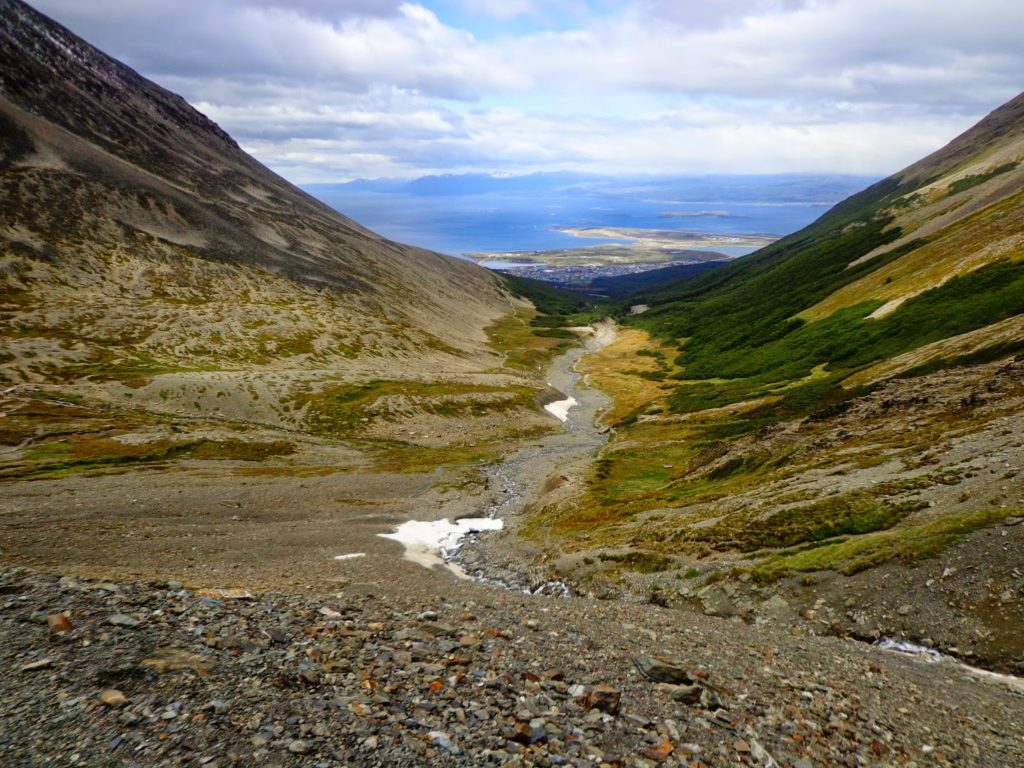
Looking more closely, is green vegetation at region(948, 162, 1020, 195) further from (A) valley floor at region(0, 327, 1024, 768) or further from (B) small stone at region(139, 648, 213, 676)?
(B) small stone at region(139, 648, 213, 676)

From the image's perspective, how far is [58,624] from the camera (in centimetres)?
1554

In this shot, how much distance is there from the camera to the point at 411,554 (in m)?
42.2

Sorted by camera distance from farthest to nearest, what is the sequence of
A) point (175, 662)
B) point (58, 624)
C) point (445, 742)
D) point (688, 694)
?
1. point (688, 694)
2. point (58, 624)
3. point (175, 662)
4. point (445, 742)

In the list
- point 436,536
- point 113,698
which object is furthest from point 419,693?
point 436,536

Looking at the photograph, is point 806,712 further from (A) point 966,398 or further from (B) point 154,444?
(B) point 154,444

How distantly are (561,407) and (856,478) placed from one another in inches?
3081

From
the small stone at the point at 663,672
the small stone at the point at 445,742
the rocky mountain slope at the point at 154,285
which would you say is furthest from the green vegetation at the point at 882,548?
the rocky mountain slope at the point at 154,285

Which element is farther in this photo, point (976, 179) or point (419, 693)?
point (976, 179)

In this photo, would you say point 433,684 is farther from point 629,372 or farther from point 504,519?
point 629,372

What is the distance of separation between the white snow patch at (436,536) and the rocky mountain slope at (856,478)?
233 inches

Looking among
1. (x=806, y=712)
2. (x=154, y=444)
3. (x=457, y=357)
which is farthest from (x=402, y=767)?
(x=457, y=357)

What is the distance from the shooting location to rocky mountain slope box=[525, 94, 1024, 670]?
23891 mm

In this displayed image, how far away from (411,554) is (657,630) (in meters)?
23.0

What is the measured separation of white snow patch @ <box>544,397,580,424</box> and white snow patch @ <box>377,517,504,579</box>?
5264 centimetres
